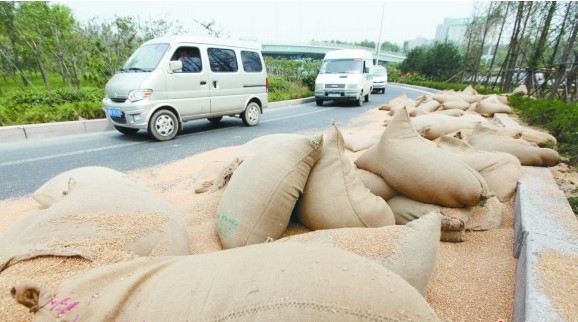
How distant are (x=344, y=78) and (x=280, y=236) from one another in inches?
401

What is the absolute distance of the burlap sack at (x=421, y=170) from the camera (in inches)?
69.0

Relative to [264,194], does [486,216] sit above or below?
below

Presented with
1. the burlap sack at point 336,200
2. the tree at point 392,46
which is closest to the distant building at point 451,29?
the tree at point 392,46

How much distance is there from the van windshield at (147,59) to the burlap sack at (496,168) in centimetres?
482

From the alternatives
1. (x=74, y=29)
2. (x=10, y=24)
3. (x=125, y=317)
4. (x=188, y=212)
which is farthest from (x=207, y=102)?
(x=10, y=24)

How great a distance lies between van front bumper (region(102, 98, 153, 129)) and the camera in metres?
4.94

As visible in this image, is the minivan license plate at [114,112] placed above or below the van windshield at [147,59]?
below

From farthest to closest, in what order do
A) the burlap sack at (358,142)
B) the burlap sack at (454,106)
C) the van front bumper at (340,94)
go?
the van front bumper at (340,94) → the burlap sack at (454,106) → the burlap sack at (358,142)

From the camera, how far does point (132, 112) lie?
16.2 feet

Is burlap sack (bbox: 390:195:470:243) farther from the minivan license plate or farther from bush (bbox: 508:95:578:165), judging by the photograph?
the minivan license plate

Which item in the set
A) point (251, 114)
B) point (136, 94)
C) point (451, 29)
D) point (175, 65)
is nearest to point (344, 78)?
point (251, 114)

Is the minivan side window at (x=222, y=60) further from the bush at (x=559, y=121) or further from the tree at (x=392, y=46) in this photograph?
the tree at (x=392, y=46)

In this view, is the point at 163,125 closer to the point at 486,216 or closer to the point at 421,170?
the point at 421,170

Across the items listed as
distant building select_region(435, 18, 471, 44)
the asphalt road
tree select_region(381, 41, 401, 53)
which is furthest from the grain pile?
tree select_region(381, 41, 401, 53)
